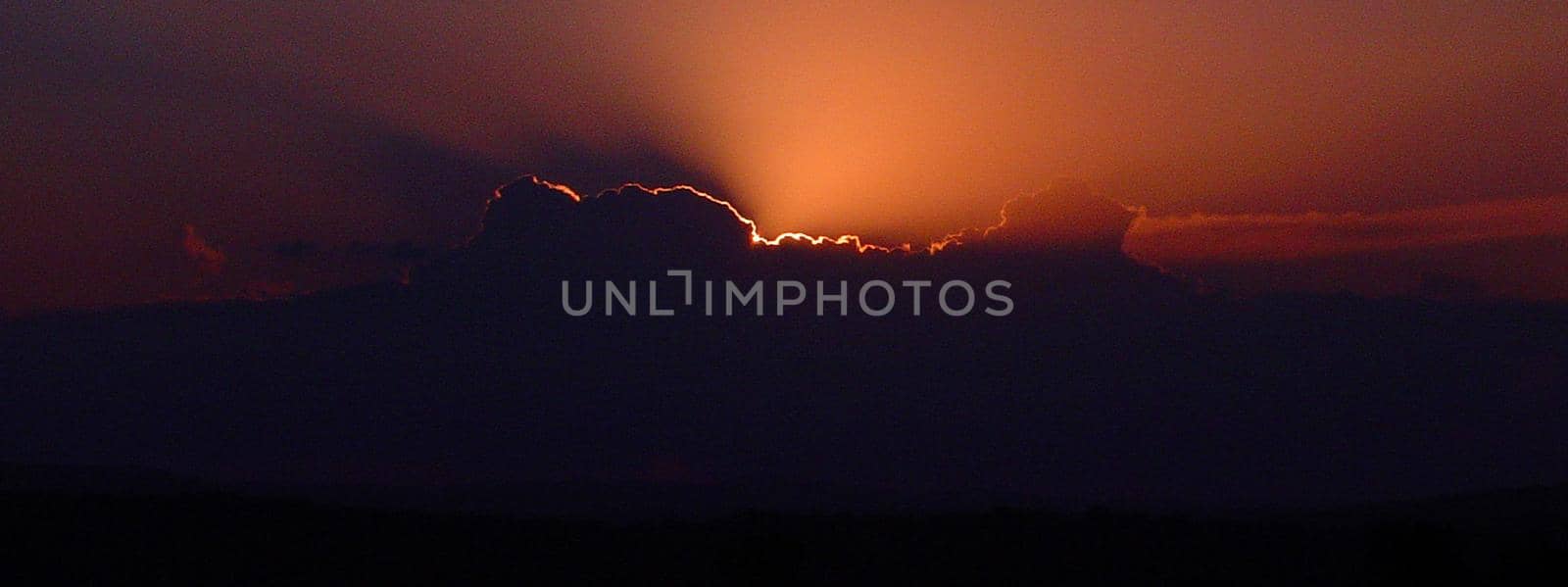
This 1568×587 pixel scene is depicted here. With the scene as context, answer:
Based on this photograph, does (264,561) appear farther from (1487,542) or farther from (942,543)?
(1487,542)

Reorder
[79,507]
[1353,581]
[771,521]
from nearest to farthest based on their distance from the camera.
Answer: [771,521]
[1353,581]
[79,507]

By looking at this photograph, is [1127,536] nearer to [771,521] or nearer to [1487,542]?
[1487,542]

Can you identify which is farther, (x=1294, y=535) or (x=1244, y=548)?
(x=1294, y=535)

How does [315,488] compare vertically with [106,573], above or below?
above

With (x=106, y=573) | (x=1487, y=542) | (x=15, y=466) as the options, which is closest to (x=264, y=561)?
(x=106, y=573)

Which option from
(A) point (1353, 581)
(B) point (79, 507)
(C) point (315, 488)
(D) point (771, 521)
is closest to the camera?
(D) point (771, 521)

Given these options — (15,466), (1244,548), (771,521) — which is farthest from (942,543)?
(15,466)
